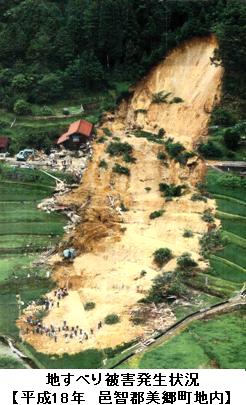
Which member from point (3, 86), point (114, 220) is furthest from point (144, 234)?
point (3, 86)

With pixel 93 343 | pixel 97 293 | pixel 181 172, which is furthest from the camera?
pixel 181 172

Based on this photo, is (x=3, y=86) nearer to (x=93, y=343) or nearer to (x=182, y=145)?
(x=182, y=145)

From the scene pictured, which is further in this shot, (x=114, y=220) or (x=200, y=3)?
(x=200, y=3)

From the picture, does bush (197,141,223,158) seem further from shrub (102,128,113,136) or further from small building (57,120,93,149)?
small building (57,120,93,149)

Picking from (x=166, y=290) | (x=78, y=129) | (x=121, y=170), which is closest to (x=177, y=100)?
(x=78, y=129)

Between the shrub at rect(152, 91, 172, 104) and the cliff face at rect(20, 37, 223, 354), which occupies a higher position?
the shrub at rect(152, 91, 172, 104)

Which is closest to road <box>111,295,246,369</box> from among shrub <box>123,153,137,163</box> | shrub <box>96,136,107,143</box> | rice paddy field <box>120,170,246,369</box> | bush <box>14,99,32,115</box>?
rice paddy field <box>120,170,246,369</box>
